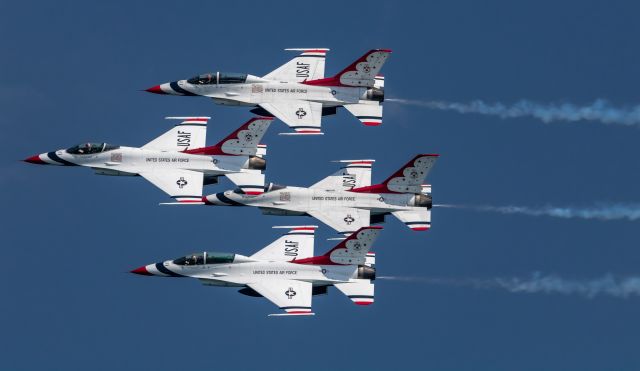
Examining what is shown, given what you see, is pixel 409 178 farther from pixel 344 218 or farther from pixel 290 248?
pixel 290 248

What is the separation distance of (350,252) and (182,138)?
13291 mm

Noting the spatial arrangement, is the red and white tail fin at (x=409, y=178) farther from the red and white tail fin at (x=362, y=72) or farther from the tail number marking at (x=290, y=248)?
the red and white tail fin at (x=362, y=72)

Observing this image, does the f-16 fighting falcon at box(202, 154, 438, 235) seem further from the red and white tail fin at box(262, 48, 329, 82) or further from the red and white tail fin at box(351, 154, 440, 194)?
the red and white tail fin at box(262, 48, 329, 82)

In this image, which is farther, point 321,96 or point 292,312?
point 321,96

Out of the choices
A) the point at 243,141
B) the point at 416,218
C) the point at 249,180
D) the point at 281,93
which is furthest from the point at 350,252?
the point at 281,93

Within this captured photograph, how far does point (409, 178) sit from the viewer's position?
15400 centimetres

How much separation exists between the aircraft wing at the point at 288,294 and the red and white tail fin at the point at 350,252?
175cm

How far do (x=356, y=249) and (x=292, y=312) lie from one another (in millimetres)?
5010

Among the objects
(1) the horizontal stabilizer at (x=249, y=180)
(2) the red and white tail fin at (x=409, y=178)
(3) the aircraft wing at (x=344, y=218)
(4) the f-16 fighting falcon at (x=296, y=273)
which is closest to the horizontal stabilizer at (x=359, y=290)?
(4) the f-16 fighting falcon at (x=296, y=273)

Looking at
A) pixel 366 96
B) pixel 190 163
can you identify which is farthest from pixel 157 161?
pixel 366 96

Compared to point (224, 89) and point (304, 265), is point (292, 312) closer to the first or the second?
point (304, 265)

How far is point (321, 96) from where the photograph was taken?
157 metres

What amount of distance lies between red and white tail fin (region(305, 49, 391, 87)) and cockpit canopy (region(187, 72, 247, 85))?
396 cm

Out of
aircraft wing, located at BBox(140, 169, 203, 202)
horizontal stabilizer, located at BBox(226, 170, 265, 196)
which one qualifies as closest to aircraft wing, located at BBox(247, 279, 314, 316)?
horizontal stabilizer, located at BBox(226, 170, 265, 196)
